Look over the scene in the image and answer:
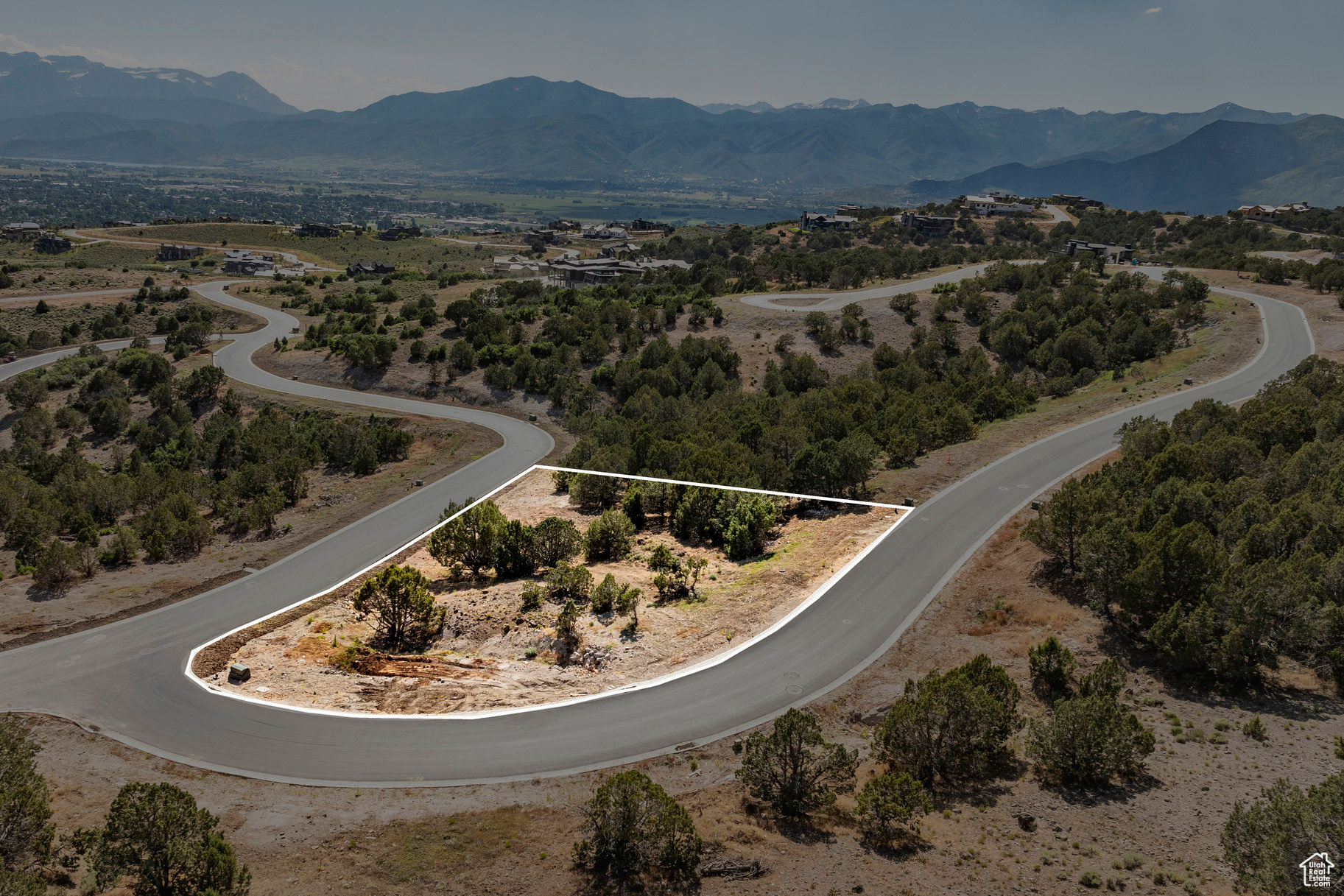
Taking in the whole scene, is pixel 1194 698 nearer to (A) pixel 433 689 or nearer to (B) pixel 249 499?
(A) pixel 433 689

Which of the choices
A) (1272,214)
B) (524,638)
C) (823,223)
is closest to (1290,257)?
(1272,214)

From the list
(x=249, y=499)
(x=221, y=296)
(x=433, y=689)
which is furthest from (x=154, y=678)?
(x=221, y=296)

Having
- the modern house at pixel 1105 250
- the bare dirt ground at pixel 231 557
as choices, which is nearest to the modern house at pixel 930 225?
the modern house at pixel 1105 250

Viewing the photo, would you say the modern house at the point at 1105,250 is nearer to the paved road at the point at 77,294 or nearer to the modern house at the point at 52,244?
the paved road at the point at 77,294

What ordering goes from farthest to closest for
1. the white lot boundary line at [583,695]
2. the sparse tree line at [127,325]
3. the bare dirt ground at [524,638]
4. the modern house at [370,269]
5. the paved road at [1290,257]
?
the modern house at [370,269], the paved road at [1290,257], the sparse tree line at [127,325], the bare dirt ground at [524,638], the white lot boundary line at [583,695]

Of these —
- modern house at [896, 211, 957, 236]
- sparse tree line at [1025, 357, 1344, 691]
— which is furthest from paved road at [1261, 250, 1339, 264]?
sparse tree line at [1025, 357, 1344, 691]

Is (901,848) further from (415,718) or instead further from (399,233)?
(399,233)

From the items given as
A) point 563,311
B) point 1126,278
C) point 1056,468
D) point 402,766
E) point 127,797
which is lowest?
point 402,766
